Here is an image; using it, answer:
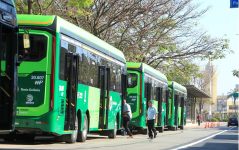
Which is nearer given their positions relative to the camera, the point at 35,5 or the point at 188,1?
the point at 35,5

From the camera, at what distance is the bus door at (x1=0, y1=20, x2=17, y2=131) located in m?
10.7

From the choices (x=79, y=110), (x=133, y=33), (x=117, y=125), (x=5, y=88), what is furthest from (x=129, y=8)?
(x=5, y=88)

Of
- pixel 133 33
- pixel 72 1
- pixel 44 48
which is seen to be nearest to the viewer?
pixel 44 48

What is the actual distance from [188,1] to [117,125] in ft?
56.7

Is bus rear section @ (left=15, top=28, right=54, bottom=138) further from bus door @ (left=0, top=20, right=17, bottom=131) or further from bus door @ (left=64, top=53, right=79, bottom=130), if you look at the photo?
bus door @ (left=0, top=20, right=17, bottom=131)

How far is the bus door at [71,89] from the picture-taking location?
1759 centimetres

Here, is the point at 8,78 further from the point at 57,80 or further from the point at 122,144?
the point at 122,144

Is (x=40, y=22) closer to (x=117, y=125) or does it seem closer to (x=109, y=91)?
(x=109, y=91)

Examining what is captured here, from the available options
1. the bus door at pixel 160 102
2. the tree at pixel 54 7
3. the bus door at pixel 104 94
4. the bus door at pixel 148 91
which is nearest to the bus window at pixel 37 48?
the bus door at pixel 104 94

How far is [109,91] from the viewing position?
2322cm

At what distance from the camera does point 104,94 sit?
22.5 meters

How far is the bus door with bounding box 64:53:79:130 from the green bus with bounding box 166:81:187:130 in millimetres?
20912

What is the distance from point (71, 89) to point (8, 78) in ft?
22.8

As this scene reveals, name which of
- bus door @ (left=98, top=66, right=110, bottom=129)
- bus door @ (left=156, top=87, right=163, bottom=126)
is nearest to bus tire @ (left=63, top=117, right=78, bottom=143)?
bus door @ (left=98, top=66, right=110, bottom=129)
